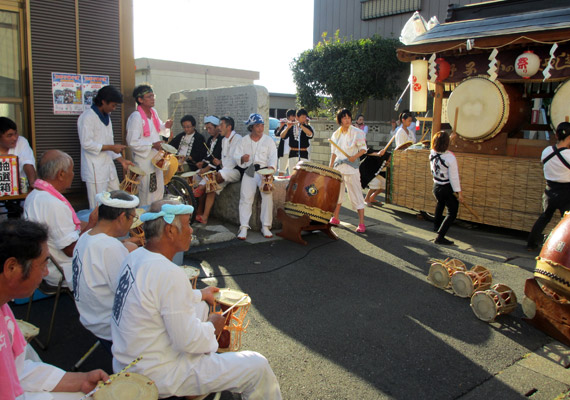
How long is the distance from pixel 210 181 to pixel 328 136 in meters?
8.63

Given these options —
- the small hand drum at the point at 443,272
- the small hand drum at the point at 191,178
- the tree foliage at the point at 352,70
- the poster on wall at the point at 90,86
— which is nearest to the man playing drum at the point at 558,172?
the small hand drum at the point at 443,272

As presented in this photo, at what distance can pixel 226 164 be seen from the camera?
291 inches

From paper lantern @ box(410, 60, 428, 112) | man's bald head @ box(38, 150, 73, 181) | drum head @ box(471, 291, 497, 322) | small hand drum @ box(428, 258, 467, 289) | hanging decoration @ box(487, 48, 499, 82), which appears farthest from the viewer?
paper lantern @ box(410, 60, 428, 112)

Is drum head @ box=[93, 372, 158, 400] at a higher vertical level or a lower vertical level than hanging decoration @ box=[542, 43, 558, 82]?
lower

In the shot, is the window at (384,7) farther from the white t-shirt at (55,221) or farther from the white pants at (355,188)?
the white t-shirt at (55,221)

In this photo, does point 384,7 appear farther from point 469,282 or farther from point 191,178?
point 469,282

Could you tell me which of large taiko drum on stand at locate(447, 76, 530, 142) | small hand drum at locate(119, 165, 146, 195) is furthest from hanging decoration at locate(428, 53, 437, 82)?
small hand drum at locate(119, 165, 146, 195)

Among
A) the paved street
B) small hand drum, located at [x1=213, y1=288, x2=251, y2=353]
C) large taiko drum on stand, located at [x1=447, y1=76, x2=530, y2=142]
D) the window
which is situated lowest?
the paved street

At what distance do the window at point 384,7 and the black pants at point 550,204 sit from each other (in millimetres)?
11102

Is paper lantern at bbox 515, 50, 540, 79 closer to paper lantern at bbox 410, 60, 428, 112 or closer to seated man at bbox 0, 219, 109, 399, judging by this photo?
paper lantern at bbox 410, 60, 428, 112

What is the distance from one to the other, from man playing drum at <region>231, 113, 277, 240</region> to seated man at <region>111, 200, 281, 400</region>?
171 inches

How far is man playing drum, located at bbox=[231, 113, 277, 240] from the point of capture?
22.7 feet

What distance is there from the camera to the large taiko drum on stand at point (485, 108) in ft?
24.2

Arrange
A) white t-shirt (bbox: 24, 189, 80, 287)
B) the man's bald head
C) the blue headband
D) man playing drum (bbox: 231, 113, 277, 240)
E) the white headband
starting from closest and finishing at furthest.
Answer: the blue headband
the white headband
white t-shirt (bbox: 24, 189, 80, 287)
the man's bald head
man playing drum (bbox: 231, 113, 277, 240)
